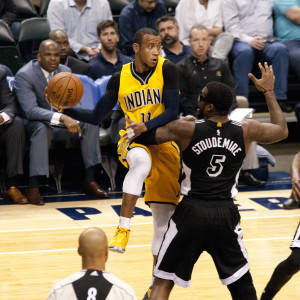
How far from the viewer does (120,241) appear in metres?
4.35

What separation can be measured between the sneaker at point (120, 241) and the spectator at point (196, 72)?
3557 mm

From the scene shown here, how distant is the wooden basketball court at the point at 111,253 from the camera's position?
5.02m

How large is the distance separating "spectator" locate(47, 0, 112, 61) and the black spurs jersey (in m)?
5.17

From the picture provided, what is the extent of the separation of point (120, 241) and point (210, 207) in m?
0.71

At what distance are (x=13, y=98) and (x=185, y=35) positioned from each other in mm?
2653

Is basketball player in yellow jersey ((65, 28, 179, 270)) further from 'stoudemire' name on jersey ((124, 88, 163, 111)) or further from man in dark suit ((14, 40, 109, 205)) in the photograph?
man in dark suit ((14, 40, 109, 205))

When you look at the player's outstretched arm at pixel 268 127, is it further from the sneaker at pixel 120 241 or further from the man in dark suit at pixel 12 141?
the man in dark suit at pixel 12 141

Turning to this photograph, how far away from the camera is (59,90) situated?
4949mm

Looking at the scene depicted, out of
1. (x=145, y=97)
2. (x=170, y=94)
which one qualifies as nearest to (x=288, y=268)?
(x=170, y=94)

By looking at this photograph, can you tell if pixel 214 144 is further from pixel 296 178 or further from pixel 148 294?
pixel 148 294

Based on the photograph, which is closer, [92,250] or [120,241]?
[92,250]

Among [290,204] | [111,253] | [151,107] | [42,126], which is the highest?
[151,107]

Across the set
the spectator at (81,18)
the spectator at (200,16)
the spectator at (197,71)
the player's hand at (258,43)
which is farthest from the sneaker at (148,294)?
the player's hand at (258,43)

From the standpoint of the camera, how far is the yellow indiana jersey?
4781mm
